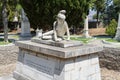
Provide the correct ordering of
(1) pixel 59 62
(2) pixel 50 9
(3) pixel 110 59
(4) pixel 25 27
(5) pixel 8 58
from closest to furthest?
(1) pixel 59 62 < (2) pixel 50 9 < (3) pixel 110 59 < (5) pixel 8 58 < (4) pixel 25 27

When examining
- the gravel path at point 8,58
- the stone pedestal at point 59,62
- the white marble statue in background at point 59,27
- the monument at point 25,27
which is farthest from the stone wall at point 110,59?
the monument at point 25,27

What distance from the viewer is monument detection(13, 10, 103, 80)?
189 inches

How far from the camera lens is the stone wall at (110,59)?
318 inches

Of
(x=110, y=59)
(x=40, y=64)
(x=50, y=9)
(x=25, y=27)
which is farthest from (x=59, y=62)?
(x=25, y=27)

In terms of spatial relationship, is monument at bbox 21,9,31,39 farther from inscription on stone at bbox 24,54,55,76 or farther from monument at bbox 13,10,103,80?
inscription on stone at bbox 24,54,55,76

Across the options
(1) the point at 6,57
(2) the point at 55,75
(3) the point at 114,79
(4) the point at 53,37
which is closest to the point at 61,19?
(4) the point at 53,37

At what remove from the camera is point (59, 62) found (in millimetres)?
4879

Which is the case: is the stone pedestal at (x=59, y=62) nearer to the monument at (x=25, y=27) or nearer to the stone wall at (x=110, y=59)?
the stone wall at (x=110, y=59)

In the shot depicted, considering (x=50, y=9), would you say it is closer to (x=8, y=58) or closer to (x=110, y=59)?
(x=8, y=58)

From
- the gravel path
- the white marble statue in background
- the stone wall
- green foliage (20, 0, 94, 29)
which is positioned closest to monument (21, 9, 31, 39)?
the gravel path

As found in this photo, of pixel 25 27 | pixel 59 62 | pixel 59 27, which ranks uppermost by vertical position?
pixel 25 27

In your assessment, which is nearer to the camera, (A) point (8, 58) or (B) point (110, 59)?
(B) point (110, 59)

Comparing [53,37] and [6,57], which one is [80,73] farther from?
[6,57]

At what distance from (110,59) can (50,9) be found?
336cm
